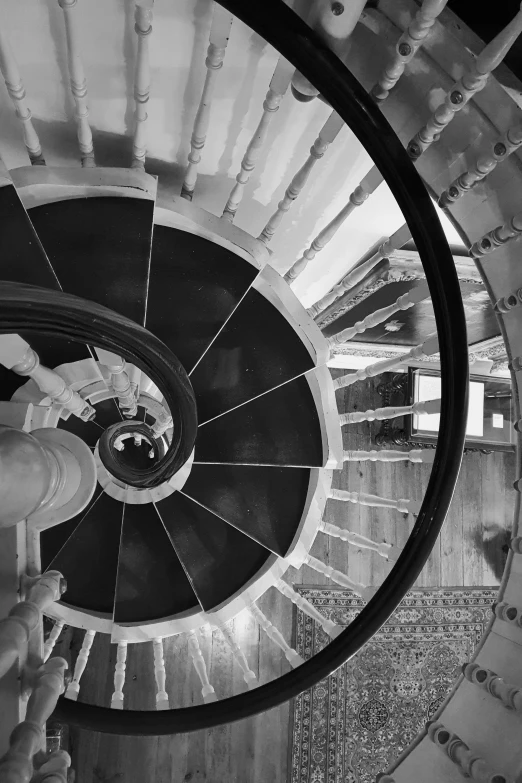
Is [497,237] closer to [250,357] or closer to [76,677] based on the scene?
[250,357]

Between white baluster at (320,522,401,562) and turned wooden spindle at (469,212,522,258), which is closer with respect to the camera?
turned wooden spindle at (469,212,522,258)

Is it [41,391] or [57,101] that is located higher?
[57,101]

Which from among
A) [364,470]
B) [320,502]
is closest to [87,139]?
[320,502]

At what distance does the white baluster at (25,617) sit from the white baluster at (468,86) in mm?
1460

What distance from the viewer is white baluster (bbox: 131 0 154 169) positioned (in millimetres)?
1314

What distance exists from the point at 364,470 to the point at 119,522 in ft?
6.91

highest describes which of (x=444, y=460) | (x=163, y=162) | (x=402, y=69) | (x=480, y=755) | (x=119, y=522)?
(x=163, y=162)

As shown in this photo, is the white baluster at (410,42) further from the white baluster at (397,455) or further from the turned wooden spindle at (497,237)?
the white baluster at (397,455)

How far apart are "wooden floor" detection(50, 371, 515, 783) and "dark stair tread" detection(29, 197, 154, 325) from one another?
2319mm

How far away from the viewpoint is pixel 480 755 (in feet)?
4.78

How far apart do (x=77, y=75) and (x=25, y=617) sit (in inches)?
52.7

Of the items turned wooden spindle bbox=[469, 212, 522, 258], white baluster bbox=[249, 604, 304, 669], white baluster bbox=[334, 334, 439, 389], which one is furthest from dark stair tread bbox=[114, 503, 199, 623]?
turned wooden spindle bbox=[469, 212, 522, 258]

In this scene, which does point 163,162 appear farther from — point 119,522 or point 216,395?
point 119,522

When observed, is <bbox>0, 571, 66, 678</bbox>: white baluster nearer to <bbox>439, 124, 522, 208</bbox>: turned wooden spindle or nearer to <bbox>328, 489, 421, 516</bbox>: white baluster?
<bbox>328, 489, 421, 516</bbox>: white baluster
